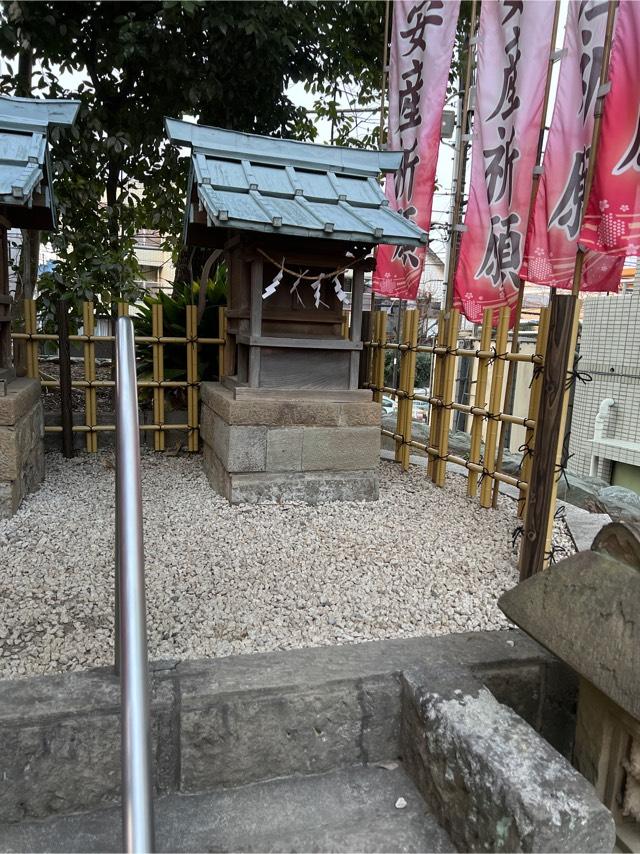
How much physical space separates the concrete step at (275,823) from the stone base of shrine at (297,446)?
2.42 meters

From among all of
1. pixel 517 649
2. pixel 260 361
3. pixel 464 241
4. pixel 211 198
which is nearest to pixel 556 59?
pixel 464 241

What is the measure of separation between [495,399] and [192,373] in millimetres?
2859

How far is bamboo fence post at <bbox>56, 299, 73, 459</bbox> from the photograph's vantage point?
5.20 m

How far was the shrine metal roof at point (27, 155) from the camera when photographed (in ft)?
11.3

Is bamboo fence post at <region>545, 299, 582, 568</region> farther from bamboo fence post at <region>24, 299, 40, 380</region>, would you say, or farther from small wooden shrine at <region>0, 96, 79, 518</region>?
bamboo fence post at <region>24, 299, 40, 380</region>

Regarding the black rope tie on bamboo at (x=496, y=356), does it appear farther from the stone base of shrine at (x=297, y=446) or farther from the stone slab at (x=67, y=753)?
the stone slab at (x=67, y=753)

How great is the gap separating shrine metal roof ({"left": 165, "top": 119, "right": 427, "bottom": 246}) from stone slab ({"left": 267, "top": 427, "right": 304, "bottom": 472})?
1.39m

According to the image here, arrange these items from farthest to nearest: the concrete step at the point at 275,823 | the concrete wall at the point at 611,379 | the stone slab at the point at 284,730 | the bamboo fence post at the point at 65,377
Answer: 1. the concrete wall at the point at 611,379
2. the bamboo fence post at the point at 65,377
3. the stone slab at the point at 284,730
4. the concrete step at the point at 275,823

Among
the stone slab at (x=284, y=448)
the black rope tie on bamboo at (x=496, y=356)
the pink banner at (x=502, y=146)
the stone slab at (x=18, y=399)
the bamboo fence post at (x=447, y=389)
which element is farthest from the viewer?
the bamboo fence post at (x=447, y=389)

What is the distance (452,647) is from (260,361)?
261 cm

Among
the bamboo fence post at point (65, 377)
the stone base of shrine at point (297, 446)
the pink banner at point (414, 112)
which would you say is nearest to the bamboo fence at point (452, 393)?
the pink banner at point (414, 112)

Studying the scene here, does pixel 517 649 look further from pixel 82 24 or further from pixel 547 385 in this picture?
pixel 82 24

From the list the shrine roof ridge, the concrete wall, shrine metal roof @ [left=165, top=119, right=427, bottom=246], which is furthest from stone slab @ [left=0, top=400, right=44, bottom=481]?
the concrete wall

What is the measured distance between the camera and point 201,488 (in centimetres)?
469
